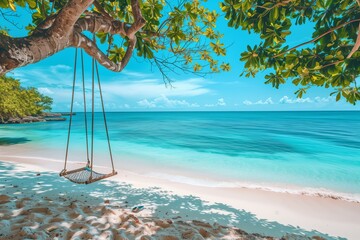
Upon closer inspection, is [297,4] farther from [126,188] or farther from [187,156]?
[187,156]

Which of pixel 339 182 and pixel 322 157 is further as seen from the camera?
pixel 322 157

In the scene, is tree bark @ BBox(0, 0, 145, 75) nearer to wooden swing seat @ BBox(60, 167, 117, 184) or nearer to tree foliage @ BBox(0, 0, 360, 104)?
tree foliage @ BBox(0, 0, 360, 104)

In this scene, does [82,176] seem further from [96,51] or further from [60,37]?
[60,37]

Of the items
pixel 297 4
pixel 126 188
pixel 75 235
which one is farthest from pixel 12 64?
pixel 126 188

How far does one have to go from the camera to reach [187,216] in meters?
3.11

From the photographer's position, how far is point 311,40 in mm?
1977

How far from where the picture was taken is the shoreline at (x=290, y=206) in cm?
326

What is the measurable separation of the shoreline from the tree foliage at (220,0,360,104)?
2.22 metres

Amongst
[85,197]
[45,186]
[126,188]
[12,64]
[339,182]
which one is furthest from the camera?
[339,182]

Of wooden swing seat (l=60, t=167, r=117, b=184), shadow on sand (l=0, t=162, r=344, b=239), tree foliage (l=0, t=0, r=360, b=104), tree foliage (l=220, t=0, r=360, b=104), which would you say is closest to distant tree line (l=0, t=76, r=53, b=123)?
shadow on sand (l=0, t=162, r=344, b=239)

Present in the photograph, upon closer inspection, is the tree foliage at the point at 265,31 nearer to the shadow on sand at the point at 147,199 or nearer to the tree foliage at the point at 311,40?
the tree foliage at the point at 311,40

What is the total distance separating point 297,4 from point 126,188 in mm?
4359

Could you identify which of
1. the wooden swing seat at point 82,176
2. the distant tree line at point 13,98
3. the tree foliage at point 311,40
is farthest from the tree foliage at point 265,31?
the distant tree line at point 13,98

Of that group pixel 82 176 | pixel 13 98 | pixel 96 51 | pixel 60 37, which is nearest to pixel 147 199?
pixel 82 176
